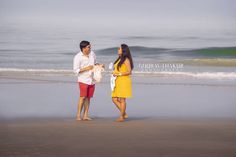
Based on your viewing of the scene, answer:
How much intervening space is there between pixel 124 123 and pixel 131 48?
85.6ft

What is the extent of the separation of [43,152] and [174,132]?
223cm

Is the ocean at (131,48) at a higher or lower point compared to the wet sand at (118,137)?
higher

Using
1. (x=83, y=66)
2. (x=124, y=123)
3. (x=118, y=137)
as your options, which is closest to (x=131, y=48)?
(x=83, y=66)

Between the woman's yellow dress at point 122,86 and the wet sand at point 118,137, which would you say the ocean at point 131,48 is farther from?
the wet sand at point 118,137

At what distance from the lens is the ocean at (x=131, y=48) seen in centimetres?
2459

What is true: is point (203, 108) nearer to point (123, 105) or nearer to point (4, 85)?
point (123, 105)

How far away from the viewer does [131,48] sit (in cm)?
3641

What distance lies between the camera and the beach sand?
8.10 meters

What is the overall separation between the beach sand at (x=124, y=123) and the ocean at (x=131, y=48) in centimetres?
458

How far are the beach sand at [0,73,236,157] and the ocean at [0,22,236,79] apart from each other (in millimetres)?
4581

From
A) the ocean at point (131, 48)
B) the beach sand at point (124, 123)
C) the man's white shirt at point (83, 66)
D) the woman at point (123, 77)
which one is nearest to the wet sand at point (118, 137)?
the beach sand at point (124, 123)
